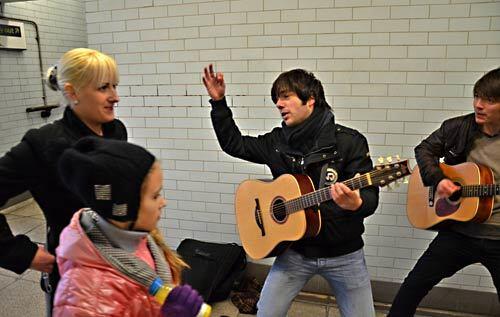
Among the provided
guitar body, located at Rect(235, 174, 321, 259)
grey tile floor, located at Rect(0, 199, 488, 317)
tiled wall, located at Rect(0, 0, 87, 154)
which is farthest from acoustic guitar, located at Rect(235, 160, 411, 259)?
tiled wall, located at Rect(0, 0, 87, 154)

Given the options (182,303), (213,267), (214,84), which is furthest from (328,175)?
(213,267)

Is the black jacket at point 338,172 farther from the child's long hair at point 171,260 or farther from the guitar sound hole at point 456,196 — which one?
the child's long hair at point 171,260

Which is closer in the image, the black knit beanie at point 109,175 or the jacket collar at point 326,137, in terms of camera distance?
the black knit beanie at point 109,175

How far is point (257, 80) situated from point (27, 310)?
2.38m

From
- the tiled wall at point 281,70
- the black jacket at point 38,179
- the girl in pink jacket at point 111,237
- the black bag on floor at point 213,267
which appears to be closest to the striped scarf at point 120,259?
the girl in pink jacket at point 111,237

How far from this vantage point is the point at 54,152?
1.27 m

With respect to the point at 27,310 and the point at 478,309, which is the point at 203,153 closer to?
the point at 27,310

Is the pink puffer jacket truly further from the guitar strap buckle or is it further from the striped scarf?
the guitar strap buckle

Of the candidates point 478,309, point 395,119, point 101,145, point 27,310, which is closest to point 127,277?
point 101,145

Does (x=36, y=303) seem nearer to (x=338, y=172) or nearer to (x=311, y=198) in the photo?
(x=311, y=198)

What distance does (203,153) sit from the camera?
10.4 feet

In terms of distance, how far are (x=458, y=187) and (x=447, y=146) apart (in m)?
0.26

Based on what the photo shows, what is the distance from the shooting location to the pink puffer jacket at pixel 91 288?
0.92 metres

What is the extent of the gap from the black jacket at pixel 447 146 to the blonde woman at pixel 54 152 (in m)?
1.66
